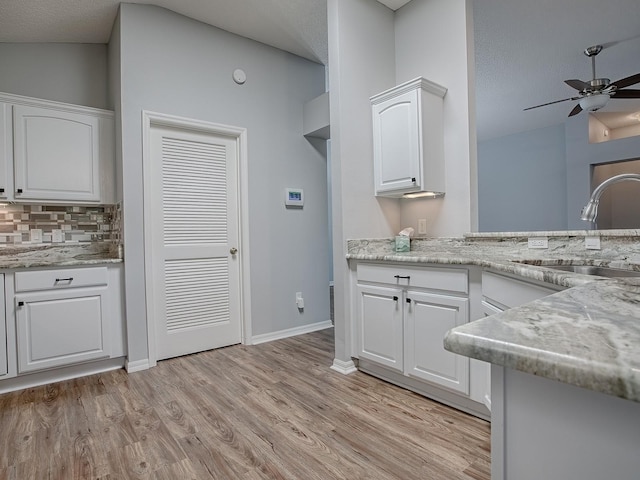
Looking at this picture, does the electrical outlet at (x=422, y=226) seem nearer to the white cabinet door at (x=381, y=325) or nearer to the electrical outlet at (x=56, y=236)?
the white cabinet door at (x=381, y=325)

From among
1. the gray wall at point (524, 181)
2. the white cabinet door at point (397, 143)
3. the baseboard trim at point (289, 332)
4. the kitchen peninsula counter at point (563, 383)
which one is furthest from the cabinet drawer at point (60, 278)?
the gray wall at point (524, 181)

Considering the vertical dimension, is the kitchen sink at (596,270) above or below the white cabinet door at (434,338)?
above

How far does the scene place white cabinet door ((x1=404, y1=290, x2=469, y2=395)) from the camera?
2051mm

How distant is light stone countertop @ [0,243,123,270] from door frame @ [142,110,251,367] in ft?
1.15

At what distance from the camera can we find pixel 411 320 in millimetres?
2299

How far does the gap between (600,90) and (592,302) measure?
3.67 meters

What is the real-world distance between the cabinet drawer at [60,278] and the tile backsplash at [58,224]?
15.1 inches

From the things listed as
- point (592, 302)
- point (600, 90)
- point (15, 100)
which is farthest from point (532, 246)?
point (15, 100)

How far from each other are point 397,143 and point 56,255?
295 centimetres

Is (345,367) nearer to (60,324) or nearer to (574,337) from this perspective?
(60,324)

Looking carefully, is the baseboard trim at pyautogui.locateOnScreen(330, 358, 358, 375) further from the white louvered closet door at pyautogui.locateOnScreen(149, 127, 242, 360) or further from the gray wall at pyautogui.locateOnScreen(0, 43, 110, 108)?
the gray wall at pyautogui.locateOnScreen(0, 43, 110, 108)

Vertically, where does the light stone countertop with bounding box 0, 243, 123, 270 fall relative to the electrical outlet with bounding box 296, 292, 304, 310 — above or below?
above

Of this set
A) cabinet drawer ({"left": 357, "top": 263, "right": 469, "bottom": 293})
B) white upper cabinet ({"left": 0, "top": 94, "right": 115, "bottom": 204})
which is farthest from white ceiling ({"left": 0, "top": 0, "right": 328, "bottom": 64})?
cabinet drawer ({"left": 357, "top": 263, "right": 469, "bottom": 293})

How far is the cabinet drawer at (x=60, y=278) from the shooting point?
2516 millimetres
